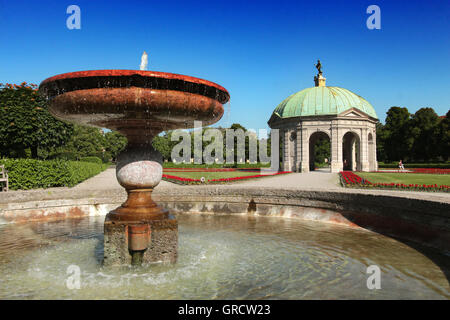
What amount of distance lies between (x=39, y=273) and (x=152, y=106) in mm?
2507

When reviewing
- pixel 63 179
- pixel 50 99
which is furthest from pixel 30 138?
pixel 50 99

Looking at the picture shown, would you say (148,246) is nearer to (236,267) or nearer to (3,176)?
(236,267)

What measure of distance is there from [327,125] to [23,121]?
27975mm

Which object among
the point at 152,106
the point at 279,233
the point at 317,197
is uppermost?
the point at 152,106

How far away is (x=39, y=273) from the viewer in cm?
372

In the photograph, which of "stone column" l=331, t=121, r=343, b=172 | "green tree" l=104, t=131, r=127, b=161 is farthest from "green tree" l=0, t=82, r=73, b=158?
"green tree" l=104, t=131, r=127, b=161

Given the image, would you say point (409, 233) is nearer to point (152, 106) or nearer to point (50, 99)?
point (152, 106)

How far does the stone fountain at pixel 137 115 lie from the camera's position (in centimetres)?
372

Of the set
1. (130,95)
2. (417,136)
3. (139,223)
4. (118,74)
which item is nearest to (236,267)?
(139,223)

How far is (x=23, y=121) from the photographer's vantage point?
17156 mm

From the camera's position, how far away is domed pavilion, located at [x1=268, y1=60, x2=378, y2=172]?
3288cm

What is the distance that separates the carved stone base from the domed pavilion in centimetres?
3028

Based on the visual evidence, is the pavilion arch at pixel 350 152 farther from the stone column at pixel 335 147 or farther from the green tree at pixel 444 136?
the green tree at pixel 444 136

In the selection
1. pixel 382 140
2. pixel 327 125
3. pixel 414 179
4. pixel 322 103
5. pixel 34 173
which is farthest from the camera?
pixel 382 140
